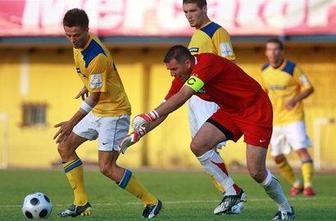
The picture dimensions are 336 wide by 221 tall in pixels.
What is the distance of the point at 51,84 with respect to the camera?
91.5ft

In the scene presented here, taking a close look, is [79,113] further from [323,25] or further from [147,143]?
[147,143]

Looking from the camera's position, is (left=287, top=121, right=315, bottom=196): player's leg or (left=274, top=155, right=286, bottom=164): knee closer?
(left=287, top=121, right=315, bottom=196): player's leg

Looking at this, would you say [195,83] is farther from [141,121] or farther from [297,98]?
[297,98]

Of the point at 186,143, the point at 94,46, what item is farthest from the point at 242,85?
the point at 186,143

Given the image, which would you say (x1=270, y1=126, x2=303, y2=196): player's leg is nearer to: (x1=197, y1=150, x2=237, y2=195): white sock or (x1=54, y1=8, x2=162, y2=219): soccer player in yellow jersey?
(x1=197, y1=150, x2=237, y2=195): white sock

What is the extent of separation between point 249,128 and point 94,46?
6.77 feet

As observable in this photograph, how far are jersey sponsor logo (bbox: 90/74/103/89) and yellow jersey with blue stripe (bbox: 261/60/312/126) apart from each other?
19.7 feet

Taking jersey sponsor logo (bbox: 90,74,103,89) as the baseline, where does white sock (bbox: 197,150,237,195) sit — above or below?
below

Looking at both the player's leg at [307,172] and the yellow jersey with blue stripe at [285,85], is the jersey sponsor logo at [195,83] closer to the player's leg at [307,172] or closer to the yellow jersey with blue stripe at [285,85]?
the player's leg at [307,172]

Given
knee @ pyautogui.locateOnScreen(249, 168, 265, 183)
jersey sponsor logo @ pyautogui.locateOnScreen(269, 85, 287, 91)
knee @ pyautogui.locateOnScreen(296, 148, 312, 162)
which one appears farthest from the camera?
jersey sponsor logo @ pyautogui.locateOnScreen(269, 85, 287, 91)

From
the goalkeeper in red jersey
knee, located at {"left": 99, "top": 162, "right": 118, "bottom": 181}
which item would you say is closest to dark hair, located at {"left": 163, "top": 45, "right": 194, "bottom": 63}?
the goalkeeper in red jersey

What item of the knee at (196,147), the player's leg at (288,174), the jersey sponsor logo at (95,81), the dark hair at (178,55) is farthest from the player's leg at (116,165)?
the player's leg at (288,174)

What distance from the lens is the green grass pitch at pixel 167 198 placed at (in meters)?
11.3

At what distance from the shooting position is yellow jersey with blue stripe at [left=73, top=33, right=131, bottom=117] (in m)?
11.1
